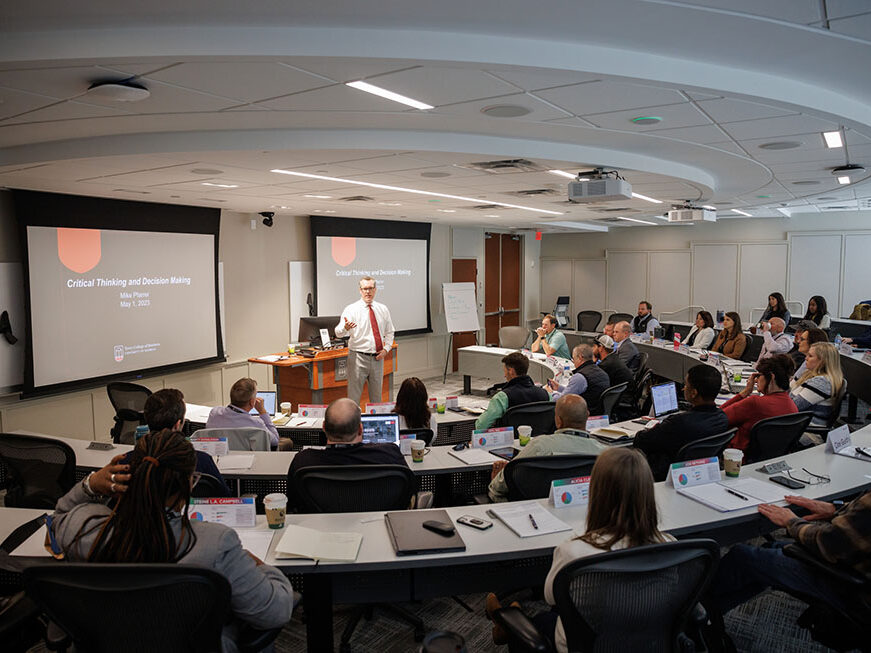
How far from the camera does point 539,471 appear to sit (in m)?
2.88

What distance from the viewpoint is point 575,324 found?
1504cm

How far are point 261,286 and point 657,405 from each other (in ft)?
18.0

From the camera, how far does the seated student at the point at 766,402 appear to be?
3902mm

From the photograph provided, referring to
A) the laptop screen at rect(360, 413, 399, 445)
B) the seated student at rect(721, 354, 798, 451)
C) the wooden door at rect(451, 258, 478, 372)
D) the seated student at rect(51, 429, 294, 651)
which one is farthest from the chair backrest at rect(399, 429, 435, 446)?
the wooden door at rect(451, 258, 478, 372)

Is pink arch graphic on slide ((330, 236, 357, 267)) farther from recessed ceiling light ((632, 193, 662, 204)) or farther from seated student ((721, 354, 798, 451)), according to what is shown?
seated student ((721, 354, 798, 451))

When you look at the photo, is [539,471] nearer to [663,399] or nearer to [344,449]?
[344,449]

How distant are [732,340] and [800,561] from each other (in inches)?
243

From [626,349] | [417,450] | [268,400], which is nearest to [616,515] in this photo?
[417,450]

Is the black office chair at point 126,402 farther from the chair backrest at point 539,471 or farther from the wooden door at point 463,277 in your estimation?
the wooden door at point 463,277

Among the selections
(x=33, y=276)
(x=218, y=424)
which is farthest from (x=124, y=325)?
(x=218, y=424)

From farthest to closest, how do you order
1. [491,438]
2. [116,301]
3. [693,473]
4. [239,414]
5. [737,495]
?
[116,301] → [239,414] → [491,438] → [693,473] → [737,495]

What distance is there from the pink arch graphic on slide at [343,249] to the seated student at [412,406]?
5.27 m

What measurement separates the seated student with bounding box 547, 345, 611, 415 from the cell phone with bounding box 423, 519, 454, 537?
3.02 meters

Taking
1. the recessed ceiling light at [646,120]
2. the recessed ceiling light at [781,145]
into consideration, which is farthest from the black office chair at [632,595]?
the recessed ceiling light at [781,145]
